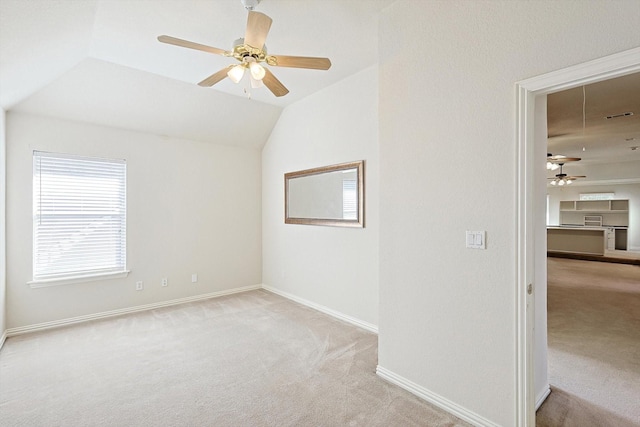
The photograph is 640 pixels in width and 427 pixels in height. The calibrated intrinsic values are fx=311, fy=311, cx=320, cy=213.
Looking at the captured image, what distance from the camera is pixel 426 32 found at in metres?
2.28

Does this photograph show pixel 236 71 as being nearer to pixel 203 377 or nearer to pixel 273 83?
pixel 273 83

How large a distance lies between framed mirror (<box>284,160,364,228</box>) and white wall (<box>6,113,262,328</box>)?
3.30ft

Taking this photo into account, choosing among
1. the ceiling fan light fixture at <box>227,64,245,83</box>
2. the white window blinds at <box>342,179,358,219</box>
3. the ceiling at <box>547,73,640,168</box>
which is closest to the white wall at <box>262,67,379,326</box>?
the white window blinds at <box>342,179,358,219</box>

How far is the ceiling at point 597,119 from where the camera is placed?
365cm

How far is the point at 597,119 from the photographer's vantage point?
484 centimetres

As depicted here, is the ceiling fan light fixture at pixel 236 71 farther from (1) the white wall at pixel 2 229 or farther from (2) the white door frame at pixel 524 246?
(1) the white wall at pixel 2 229

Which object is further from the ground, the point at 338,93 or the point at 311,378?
the point at 338,93

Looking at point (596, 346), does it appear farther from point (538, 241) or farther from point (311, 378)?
point (311, 378)

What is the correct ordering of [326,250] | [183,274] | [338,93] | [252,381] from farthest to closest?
[183,274] < [326,250] < [338,93] < [252,381]

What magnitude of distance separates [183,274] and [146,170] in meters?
1.62

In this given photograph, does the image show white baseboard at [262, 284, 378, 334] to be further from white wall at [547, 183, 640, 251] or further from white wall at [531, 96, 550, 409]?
white wall at [547, 183, 640, 251]

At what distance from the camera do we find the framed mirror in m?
3.78

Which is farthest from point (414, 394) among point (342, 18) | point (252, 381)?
point (342, 18)

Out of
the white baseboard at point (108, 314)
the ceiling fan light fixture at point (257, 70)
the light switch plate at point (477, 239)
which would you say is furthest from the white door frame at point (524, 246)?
the white baseboard at point (108, 314)
